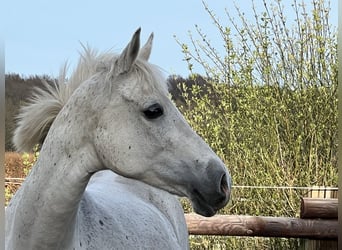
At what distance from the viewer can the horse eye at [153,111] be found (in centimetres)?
143

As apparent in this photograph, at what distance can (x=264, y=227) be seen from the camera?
3.13 metres


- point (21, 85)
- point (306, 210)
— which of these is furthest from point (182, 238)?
point (21, 85)

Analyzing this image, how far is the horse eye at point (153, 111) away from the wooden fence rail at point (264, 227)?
1869 mm

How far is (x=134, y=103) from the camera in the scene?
1431mm

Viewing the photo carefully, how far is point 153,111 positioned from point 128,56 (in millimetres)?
181

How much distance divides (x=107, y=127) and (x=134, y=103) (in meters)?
0.10

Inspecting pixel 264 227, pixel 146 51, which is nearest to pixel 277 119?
pixel 264 227

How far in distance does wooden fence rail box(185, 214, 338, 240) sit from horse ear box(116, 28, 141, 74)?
189 cm

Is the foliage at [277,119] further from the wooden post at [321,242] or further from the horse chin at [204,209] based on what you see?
the horse chin at [204,209]

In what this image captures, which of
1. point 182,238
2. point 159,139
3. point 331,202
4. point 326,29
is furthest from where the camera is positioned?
point 326,29

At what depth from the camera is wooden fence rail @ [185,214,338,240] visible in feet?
10.1

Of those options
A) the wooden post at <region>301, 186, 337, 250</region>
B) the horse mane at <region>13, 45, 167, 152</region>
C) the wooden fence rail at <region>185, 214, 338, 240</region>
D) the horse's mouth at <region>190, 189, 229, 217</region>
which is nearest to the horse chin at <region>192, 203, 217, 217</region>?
the horse's mouth at <region>190, 189, 229, 217</region>

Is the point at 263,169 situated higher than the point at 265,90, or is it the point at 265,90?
the point at 265,90

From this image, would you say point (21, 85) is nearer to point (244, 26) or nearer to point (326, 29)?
point (244, 26)
